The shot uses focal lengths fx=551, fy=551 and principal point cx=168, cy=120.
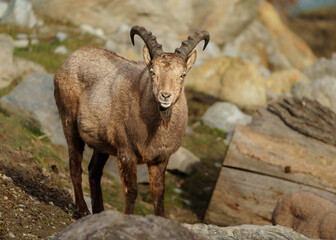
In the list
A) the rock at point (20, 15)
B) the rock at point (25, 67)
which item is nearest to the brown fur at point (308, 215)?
the rock at point (25, 67)

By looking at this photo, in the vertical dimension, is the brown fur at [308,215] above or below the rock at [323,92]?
below

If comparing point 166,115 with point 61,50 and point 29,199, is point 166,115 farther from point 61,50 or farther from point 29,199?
point 61,50

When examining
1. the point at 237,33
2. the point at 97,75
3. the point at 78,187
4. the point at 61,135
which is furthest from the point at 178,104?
the point at 237,33

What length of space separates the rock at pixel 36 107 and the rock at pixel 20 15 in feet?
26.5

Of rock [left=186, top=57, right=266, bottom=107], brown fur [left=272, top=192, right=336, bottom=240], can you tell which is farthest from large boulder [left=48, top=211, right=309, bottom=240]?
rock [left=186, top=57, right=266, bottom=107]

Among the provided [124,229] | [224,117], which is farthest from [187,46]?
[224,117]

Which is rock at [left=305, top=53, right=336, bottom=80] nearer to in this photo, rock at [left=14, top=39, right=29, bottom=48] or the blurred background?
the blurred background

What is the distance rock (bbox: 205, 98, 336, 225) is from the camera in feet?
35.2

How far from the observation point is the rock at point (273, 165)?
35.2ft

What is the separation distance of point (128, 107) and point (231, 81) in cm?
1079

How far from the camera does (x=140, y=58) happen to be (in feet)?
60.3

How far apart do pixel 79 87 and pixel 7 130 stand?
2618 mm

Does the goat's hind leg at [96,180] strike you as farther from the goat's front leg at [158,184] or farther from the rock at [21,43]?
the rock at [21,43]

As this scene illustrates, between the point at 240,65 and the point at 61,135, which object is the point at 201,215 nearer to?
the point at 61,135
